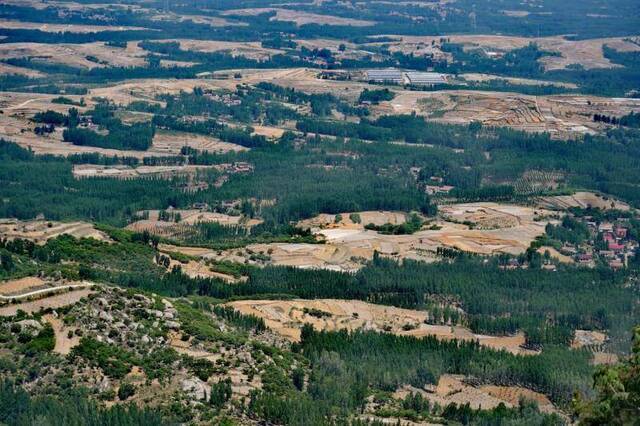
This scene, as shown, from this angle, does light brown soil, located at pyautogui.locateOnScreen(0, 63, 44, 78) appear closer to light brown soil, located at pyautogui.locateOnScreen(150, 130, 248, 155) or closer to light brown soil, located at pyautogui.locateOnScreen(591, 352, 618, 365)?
light brown soil, located at pyautogui.locateOnScreen(150, 130, 248, 155)

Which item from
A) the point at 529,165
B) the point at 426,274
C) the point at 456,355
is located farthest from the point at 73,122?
the point at 456,355

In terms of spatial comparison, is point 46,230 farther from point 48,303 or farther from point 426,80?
point 426,80

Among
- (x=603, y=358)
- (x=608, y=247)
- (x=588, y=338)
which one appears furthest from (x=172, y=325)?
(x=608, y=247)

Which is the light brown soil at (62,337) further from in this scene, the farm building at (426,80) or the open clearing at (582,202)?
the farm building at (426,80)

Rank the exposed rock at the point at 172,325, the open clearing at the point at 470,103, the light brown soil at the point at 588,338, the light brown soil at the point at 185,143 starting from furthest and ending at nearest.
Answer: the open clearing at the point at 470,103
the light brown soil at the point at 185,143
the light brown soil at the point at 588,338
the exposed rock at the point at 172,325

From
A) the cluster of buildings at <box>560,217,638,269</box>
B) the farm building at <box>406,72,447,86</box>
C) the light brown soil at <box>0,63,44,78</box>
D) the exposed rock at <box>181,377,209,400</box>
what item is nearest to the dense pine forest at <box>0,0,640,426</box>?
the exposed rock at <box>181,377,209,400</box>

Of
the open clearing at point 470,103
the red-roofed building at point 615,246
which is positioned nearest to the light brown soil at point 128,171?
the open clearing at point 470,103
